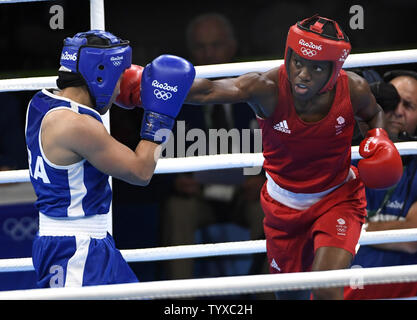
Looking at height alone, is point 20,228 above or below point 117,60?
below

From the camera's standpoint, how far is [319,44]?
228 cm

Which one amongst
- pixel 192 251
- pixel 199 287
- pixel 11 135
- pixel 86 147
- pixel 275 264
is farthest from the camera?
pixel 11 135

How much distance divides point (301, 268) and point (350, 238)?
0.86ft

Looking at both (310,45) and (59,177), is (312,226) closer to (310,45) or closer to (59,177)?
(310,45)

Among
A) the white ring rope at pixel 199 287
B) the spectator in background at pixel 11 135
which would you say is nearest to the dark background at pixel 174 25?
the spectator in background at pixel 11 135

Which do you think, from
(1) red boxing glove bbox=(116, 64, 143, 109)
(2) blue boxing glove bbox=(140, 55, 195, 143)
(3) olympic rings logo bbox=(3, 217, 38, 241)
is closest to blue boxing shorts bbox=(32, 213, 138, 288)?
(2) blue boxing glove bbox=(140, 55, 195, 143)

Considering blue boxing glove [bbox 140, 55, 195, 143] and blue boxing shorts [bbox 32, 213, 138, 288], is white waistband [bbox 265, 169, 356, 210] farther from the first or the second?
blue boxing shorts [bbox 32, 213, 138, 288]

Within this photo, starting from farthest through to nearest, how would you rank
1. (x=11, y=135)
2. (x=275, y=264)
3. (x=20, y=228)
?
1. (x=11, y=135)
2. (x=20, y=228)
3. (x=275, y=264)

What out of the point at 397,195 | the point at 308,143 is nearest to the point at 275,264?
the point at 308,143

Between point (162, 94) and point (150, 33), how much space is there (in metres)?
1.96

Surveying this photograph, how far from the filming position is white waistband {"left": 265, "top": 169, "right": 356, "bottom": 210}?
2.51m

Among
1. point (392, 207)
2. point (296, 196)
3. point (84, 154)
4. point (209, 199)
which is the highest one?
point (84, 154)

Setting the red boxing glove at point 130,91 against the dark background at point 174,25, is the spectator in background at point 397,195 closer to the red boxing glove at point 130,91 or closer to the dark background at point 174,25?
the dark background at point 174,25

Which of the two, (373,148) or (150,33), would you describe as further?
(150,33)
